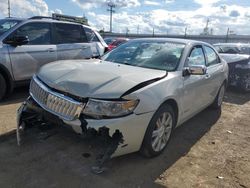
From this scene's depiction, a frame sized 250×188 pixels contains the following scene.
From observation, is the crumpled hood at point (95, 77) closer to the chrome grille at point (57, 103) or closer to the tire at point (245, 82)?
the chrome grille at point (57, 103)

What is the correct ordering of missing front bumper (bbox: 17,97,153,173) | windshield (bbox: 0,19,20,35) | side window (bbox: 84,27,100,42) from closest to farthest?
missing front bumper (bbox: 17,97,153,173)
windshield (bbox: 0,19,20,35)
side window (bbox: 84,27,100,42)

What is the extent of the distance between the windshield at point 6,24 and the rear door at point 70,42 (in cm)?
100

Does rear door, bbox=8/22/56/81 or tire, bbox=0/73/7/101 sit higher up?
rear door, bbox=8/22/56/81

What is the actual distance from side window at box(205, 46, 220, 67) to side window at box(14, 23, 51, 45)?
12.4 feet

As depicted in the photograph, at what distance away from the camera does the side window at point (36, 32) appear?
621cm

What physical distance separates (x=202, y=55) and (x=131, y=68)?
181cm

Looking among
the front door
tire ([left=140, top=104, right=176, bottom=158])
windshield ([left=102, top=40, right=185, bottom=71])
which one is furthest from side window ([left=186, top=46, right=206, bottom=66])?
tire ([left=140, top=104, right=176, bottom=158])

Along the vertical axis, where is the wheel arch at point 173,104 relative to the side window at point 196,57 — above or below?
below

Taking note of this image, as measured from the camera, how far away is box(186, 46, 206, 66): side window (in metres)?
4.52

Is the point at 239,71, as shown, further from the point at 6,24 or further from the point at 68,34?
the point at 6,24

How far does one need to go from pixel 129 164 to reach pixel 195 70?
66.2 inches

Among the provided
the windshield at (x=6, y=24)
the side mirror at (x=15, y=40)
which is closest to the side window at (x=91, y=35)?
the windshield at (x=6, y=24)

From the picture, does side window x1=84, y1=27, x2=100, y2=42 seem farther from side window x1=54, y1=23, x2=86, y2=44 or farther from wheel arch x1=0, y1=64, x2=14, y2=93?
wheel arch x1=0, y1=64, x2=14, y2=93

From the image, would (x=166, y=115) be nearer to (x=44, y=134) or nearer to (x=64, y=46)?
(x=44, y=134)
